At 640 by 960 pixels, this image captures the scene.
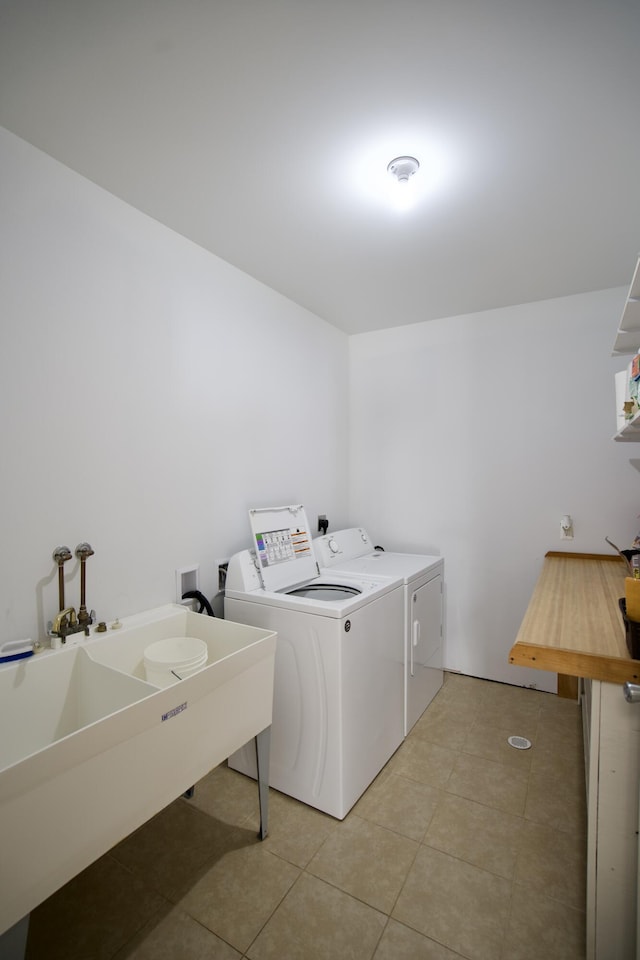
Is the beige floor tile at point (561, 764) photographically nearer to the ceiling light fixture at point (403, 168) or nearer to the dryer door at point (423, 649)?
the dryer door at point (423, 649)

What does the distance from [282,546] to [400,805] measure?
1.22 meters

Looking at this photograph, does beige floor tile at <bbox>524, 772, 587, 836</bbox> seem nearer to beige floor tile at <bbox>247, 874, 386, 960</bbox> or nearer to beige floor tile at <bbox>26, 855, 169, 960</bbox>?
beige floor tile at <bbox>247, 874, 386, 960</bbox>

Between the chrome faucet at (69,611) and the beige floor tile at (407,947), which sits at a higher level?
the chrome faucet at (69,611)

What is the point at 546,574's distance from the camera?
86.2 inches

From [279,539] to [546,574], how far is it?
1.36 m

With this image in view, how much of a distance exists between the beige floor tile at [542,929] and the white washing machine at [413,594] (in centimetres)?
90

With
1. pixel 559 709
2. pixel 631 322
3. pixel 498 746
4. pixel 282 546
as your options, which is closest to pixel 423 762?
pixel 498 746

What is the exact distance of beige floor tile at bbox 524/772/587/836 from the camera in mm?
1698

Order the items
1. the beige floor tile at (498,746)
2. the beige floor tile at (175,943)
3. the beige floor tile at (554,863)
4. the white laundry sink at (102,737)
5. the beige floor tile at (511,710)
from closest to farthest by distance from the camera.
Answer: the white laundry sink at (102,737) < the beige floor tile at (175,943) < the beige floor tile at (554,863) < the beige floor tile at (498,746) < the beige floor tile at (511,710)

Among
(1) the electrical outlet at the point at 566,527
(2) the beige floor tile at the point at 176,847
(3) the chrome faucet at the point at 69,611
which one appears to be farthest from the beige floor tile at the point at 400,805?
(1) the electrical outlet at the point at 566,527

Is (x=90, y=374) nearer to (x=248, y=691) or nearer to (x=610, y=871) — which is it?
→ (x=248, y=691)

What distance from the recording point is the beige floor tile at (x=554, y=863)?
141 cm

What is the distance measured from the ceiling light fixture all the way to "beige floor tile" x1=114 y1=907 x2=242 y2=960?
8.20 feet

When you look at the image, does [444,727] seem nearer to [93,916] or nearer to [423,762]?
[423,762]
